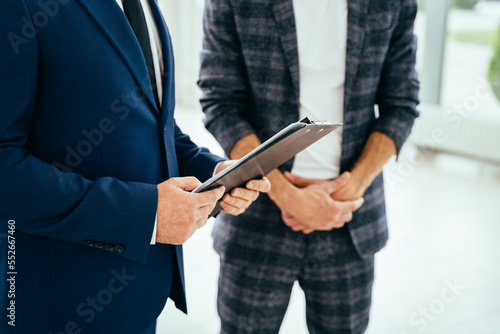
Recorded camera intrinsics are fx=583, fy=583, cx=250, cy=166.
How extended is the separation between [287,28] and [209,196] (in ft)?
2.01

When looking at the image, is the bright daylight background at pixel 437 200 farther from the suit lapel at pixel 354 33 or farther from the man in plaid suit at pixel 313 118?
the suit lapel at pixel 354 33

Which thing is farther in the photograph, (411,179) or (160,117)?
(411,179)

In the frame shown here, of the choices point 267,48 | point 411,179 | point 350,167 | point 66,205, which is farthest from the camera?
point 411,179

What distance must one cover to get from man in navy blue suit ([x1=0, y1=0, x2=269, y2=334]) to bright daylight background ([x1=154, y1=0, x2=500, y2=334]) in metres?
Answer: 1.92

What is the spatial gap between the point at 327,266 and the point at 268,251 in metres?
0.17

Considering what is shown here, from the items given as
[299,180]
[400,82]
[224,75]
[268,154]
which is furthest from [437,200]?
[268,154]

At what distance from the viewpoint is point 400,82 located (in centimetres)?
169

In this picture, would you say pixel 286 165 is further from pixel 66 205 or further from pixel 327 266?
Result: pixel 66 205

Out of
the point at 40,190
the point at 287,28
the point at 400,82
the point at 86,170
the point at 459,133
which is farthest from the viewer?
the point at 459,133

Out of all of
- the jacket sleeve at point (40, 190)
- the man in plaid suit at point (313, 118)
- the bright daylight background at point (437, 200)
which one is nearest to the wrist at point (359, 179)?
the man in plaid suit at point (313, 118)

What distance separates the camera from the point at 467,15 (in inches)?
232

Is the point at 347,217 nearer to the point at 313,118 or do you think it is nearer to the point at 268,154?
the point at 313,118

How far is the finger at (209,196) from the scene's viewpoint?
3.73 feet

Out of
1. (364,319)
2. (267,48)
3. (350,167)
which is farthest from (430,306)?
(267,48)
